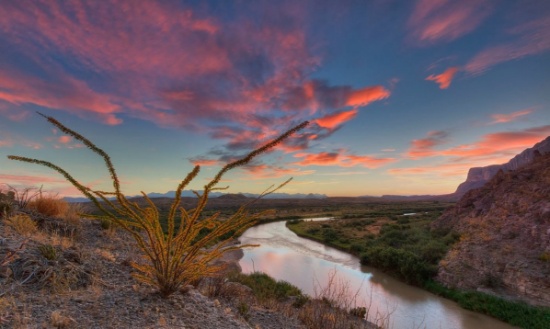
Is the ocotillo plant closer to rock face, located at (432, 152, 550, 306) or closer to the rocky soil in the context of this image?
the rocky soil

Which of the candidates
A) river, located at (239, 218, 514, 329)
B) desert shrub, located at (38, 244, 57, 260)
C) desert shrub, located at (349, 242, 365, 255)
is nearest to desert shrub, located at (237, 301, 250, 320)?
river, located at (239, 218, 514, 329)

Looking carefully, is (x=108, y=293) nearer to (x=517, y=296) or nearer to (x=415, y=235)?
(x=517, y=296)

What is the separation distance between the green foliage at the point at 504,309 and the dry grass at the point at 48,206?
1761 centimetres

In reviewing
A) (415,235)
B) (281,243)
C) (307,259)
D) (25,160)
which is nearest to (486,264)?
(415,235)

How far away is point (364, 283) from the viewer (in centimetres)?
1791

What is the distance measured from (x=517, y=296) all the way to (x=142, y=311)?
56.4 ft

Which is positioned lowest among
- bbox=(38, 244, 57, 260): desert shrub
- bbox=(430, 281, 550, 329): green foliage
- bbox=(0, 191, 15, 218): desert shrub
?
bbox=(430, 281, 550, 329): green foliage

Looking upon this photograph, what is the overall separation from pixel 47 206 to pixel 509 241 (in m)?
23.4

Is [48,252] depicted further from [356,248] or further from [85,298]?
[356,248]

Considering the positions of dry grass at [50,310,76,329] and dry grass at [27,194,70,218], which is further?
dry grass at [27,194,70,218]

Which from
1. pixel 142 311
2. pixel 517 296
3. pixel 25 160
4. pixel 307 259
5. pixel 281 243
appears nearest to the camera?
pixel 142 311

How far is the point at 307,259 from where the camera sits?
78.0 ft

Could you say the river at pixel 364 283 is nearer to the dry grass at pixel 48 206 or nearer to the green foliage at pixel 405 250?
the green foliage at pixel 405 250

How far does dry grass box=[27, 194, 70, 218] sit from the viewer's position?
8812 mm
